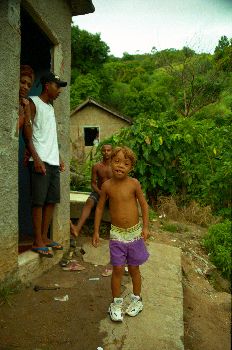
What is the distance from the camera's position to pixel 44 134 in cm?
364

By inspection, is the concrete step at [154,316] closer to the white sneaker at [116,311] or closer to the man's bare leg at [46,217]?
the white sneaker at [116,311]

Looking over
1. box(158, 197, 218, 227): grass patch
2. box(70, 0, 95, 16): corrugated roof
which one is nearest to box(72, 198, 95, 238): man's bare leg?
box(70, 0, 95, 16): corrugated roof

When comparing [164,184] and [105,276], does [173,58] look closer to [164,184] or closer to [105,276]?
[164,184]

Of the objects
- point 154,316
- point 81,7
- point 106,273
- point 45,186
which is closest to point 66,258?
point 106,273

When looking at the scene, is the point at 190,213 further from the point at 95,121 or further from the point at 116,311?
the point at 95,121

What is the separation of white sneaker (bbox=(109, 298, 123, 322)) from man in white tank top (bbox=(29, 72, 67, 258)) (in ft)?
3.32

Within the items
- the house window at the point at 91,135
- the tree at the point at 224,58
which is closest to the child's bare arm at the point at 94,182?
the house window at the point at 91,135

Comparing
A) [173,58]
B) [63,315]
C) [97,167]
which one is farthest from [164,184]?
[173,58]

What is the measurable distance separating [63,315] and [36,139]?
172 centimetres

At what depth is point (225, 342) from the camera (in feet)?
11.3

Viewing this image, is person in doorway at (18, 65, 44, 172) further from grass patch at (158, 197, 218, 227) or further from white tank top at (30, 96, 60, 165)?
grass patch at (158, 197, 218, 227)

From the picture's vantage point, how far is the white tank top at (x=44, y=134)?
3604mm

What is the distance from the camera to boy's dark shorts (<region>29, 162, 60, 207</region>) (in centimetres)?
360

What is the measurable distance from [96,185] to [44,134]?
6.06ft
